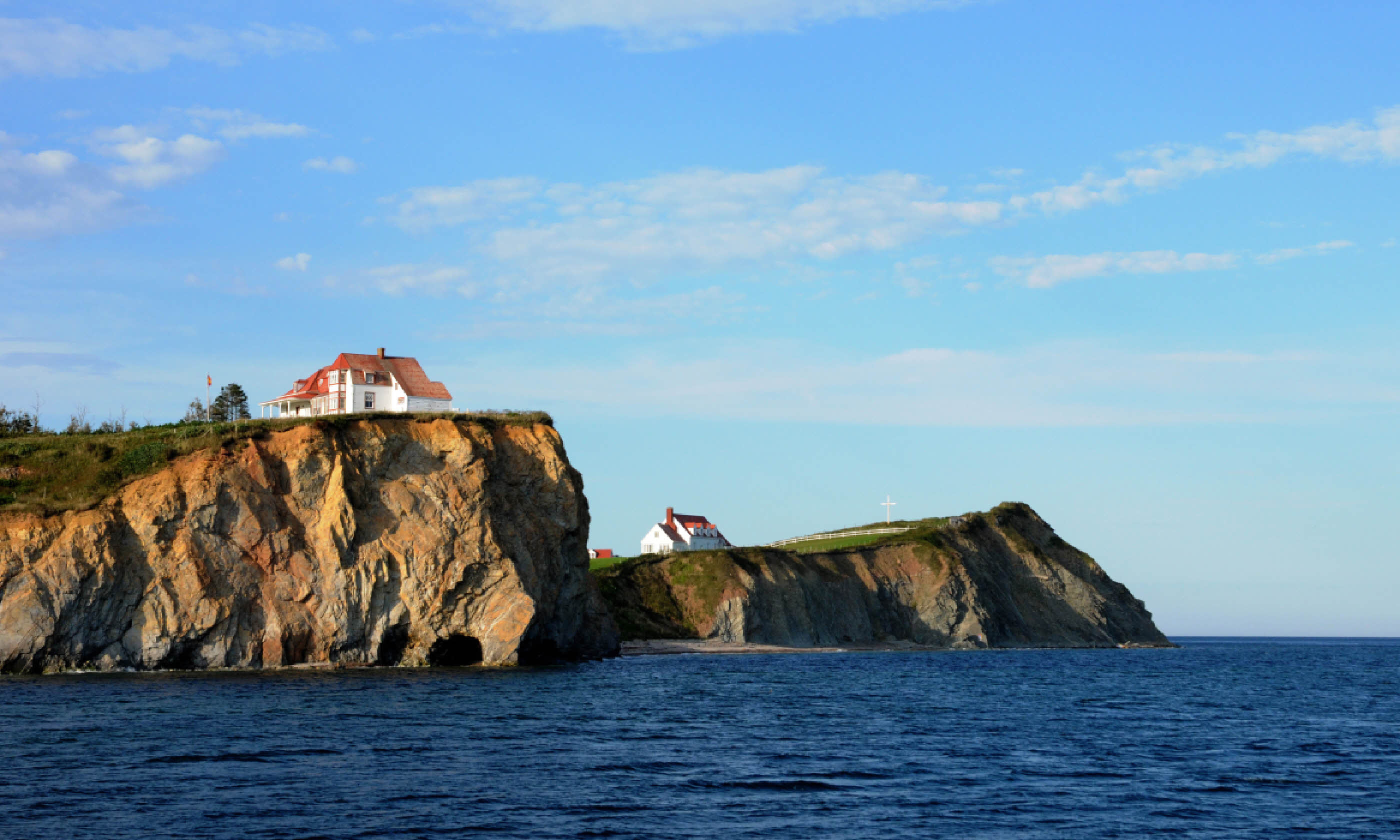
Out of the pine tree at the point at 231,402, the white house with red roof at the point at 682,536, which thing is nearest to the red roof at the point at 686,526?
the white house with red roof at the point at 682,536

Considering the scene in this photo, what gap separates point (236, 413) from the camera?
103938 millimetres

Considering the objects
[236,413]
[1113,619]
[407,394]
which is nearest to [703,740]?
[407,394]

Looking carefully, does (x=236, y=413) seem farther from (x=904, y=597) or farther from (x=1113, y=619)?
(x=1113, y=619)

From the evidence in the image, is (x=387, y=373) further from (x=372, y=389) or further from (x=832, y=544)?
(x=832, y=544)

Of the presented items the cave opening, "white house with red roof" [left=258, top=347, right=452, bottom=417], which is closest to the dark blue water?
the cave opening

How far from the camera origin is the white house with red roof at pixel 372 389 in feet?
255

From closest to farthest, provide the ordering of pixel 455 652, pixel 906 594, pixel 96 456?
pixel 96 456 → pixel 455 652 → pixel 906 594

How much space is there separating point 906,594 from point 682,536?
34733 mm

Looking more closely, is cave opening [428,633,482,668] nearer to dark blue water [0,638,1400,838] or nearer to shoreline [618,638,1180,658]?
dark blue water [0,638,1400,838]

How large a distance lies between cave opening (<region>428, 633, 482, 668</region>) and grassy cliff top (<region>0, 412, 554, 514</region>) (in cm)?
1354

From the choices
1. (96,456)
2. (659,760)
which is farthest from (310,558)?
(659,760)

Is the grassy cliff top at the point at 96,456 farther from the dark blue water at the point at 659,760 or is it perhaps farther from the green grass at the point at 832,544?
the green grass at the point at 832,544

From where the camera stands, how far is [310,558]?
61906 millimetres

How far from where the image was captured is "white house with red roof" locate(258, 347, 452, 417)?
77812 mm
